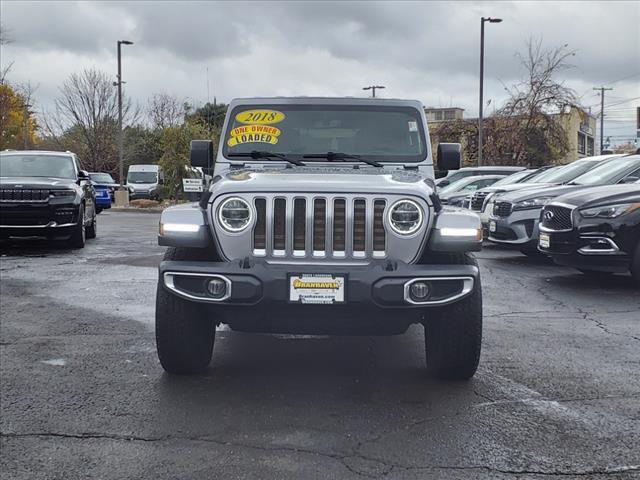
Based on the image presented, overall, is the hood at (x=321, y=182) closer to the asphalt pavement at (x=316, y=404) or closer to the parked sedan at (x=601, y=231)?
the asphalt pavement at (x=316, y=404)

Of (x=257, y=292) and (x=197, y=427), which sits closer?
(x=197, y=427)

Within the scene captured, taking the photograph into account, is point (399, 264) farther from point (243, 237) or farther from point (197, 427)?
point (197, 427)

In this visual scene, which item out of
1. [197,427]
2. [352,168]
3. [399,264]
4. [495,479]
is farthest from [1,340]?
[495,479]

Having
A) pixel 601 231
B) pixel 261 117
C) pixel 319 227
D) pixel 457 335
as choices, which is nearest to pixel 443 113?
pixel 601 231

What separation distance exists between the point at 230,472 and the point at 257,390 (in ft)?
4.00

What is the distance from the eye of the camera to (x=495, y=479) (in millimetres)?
3166

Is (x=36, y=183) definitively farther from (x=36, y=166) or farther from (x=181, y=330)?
(x=181, y=330)

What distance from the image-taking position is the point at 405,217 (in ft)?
13.8

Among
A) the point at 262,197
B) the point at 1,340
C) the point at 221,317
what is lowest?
the point at 1,340

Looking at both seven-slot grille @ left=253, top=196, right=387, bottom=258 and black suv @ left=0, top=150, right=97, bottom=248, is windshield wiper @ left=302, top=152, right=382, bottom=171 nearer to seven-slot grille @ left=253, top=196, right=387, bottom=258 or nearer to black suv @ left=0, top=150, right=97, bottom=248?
seven-slot grille @ left=253, top=196, right=387, bottom=258

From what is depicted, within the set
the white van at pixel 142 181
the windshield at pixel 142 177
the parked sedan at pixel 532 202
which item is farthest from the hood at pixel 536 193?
the windshield at pixel 142 177

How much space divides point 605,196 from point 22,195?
8.50 metres

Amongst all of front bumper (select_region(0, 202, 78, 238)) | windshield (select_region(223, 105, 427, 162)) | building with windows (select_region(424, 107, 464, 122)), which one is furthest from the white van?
building with windows (select_region(424, 107, 464, 122))

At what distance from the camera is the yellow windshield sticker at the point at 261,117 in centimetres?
578
